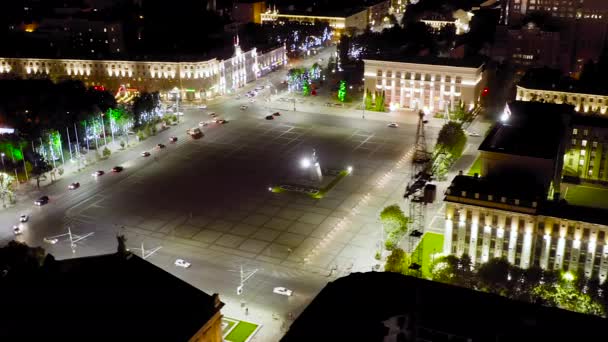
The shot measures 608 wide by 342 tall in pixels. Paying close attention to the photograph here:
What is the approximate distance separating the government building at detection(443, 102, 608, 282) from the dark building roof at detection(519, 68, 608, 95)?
43.6 meters

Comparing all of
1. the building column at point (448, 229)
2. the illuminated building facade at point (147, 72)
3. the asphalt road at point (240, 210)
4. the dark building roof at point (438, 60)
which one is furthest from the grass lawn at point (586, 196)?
the illuminated building facade at point (147, 72)

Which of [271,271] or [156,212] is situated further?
[156,212]

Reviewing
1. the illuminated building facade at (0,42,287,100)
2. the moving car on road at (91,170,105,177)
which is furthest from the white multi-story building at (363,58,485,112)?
the moving car on road at (91,170,105,177)

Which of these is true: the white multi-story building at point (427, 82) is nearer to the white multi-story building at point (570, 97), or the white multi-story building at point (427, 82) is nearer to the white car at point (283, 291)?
the white multi-story building at point (570, 97)

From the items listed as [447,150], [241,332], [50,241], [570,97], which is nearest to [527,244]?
[447,150]

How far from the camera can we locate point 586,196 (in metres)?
110

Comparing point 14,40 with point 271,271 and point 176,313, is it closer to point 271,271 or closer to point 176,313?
point 271,271

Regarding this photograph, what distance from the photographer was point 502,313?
5797 centimetres

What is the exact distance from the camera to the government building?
8100 centimetres

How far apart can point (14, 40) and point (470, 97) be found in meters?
123

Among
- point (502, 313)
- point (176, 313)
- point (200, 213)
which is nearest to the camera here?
point (176, 313)

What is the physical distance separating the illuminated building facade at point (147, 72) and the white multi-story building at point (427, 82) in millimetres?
36190

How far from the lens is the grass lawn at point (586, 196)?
106750mm

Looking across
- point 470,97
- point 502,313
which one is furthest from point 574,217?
point 470,97
